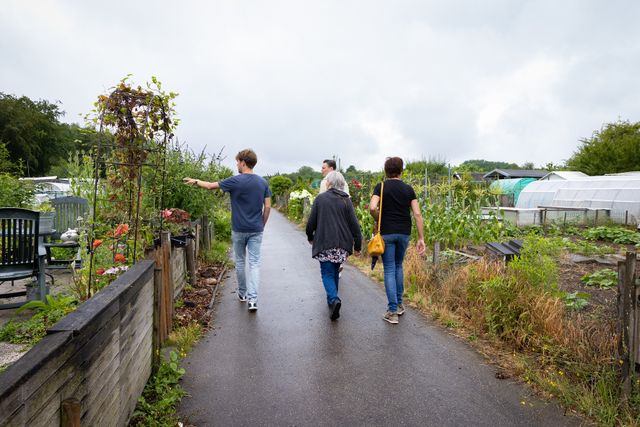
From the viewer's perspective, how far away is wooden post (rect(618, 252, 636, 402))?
2.87 metres

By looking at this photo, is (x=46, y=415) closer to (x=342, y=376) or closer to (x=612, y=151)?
(x=342, y=376)

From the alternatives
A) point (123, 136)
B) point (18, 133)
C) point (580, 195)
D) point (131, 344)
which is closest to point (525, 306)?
point (131, 344)

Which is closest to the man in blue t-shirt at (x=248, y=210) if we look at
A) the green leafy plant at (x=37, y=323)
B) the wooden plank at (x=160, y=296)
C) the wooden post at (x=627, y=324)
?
the wooden plank at (x=160, y=296)

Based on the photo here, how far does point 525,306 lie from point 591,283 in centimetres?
311

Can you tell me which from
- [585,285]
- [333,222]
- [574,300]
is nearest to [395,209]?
[333,222]

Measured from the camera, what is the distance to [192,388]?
3.23 m

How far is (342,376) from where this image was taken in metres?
3.46

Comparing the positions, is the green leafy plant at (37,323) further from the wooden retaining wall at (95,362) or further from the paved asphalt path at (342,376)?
the paved asphalt path at (342,376)

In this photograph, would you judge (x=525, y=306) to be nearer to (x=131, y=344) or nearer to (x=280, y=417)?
(x=280, y=417)

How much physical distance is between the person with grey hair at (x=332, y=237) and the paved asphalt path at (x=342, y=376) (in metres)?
0.44

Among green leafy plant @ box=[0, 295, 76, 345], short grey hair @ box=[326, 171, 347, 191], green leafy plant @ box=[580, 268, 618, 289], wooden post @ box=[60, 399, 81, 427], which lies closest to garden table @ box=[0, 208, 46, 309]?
green leafy plant @ box=[0, 295, 76, 345]

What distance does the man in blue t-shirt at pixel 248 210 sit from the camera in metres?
5.09

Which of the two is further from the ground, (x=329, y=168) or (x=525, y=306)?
(x=329, y=168)

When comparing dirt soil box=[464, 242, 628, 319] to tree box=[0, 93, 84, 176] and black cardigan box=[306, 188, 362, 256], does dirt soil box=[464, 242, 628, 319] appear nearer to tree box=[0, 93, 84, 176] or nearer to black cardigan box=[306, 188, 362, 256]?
black cardigan box=[306, 188, 362, 256]
